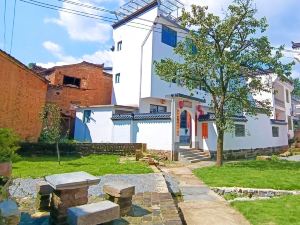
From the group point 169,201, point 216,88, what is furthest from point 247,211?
point 216,88

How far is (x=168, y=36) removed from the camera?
80.7 feet

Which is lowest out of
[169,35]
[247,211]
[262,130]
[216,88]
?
[247,211]

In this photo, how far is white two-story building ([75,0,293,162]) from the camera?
18.7 meters

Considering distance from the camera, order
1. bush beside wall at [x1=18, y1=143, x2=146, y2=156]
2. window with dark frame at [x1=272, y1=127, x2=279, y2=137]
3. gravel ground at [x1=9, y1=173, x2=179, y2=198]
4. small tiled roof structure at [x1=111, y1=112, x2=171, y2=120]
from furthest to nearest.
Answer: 1. window with dark frame at [x1=272, y1=127, x2=279, y2=137]
2. small tiled roof structure at [x1=111, y1=112, x2=171, y2=120]
3. bush beside wall at [x1=18, y1=143, x2=146, y2=156]
4. gravel ground at [x1=9, y1=173, x2=179, y2=198]

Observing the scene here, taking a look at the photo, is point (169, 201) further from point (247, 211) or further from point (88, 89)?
point (88, 89)

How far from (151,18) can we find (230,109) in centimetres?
1271

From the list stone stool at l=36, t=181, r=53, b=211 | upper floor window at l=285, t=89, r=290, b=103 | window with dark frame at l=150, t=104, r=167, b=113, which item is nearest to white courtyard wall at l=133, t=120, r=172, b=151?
window with dark frame at l=150, t=104, r=167, b=113

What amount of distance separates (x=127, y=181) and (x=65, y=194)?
15.2ft

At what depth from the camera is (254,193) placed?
870 cm

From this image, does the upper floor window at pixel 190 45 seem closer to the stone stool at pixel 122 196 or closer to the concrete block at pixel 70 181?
the stone stool at pixel 122 196

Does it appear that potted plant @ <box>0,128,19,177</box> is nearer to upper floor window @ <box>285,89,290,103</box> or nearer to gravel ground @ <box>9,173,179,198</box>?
gravel ground @ <box>9,173,179,198</box>

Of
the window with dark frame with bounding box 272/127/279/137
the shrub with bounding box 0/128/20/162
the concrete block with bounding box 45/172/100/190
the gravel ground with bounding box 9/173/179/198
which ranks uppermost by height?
the window with dark frame with bounding box 272/127/279/137

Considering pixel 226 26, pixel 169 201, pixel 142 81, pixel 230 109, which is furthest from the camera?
pixel 142 81

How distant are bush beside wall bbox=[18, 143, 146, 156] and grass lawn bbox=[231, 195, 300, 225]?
1191 cm
